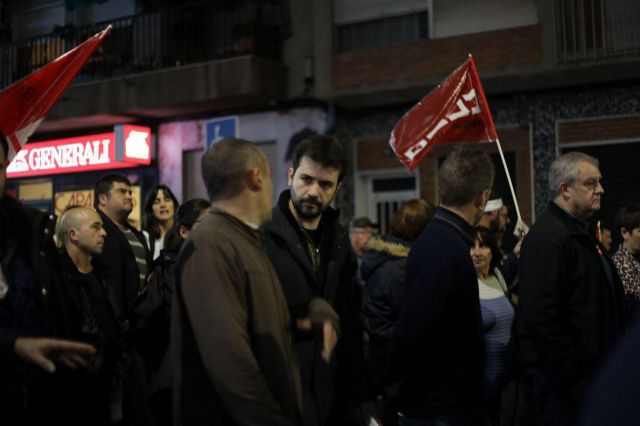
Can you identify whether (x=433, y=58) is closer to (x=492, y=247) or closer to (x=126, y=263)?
(x=492, y=247)

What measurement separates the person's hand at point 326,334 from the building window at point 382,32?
1169 centimetres

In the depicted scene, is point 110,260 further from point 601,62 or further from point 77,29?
point 77,29

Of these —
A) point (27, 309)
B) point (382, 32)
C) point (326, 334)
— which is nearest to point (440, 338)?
point (326, 334)

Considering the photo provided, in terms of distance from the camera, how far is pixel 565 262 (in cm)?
443

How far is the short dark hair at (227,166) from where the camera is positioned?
10.1 feet

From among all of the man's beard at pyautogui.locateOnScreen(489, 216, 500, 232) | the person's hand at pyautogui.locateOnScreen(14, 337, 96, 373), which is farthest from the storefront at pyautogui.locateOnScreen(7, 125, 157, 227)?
the person's hand at pyautogui.locateOnScreen(14, 337, 96, 373)

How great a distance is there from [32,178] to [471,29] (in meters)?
10.9

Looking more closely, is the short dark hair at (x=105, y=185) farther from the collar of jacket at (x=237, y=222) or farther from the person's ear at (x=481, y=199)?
the collar of jacket at (x=237, y=222)

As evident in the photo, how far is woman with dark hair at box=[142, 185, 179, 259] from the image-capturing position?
7.91 metres

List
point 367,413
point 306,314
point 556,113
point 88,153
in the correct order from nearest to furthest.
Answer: point 306,314 → point 367,413 → point 556,113 → point 88,153

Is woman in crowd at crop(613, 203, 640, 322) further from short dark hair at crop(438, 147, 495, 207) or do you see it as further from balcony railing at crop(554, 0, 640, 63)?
balcony railing at crop(554, 0, 640, 63)

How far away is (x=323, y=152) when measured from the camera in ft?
13.4

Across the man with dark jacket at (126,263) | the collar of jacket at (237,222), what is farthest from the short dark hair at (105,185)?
the collar of jacket at (237,222)

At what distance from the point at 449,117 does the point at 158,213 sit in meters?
2.98
